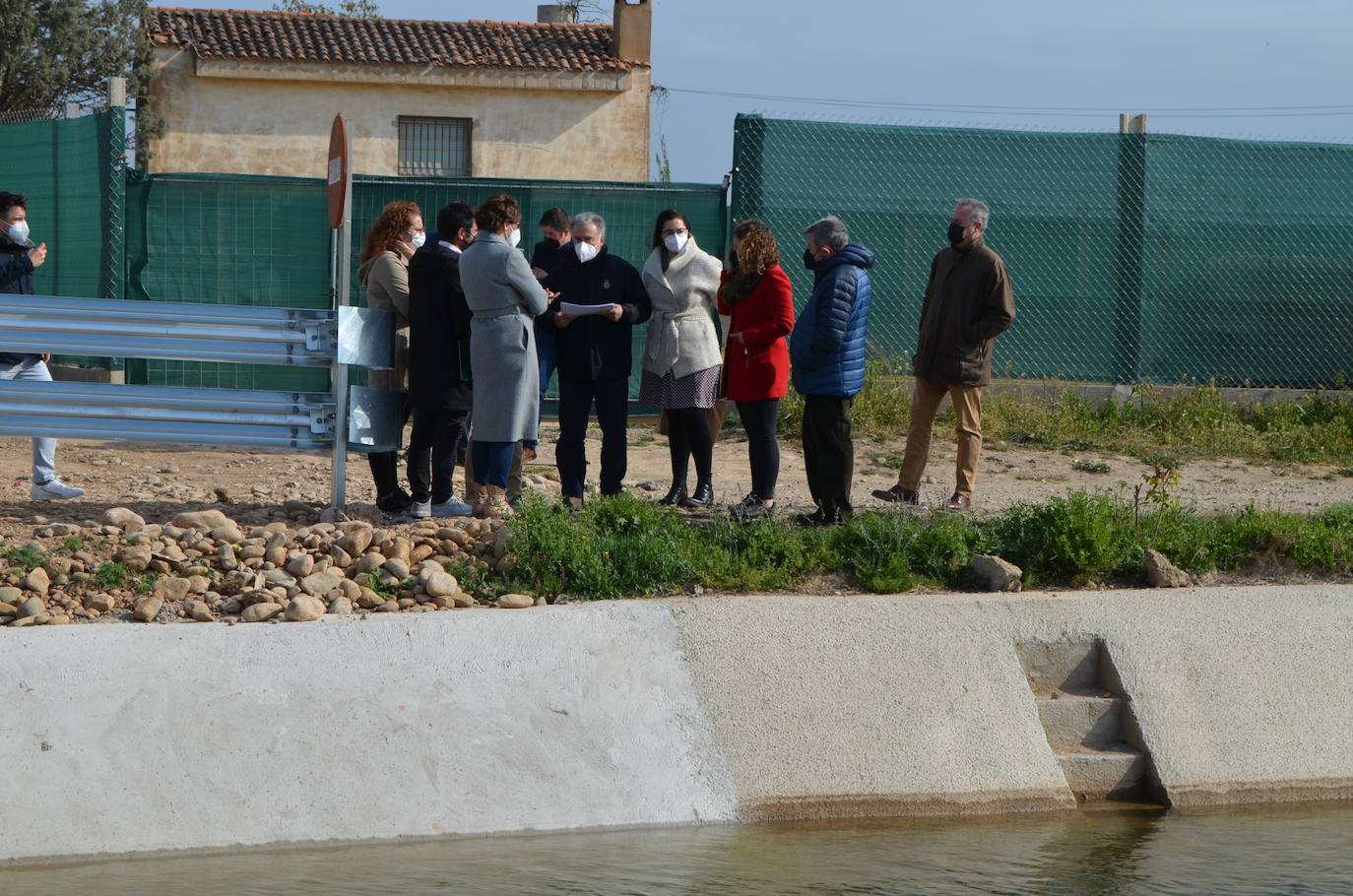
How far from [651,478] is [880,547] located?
9.22 ft

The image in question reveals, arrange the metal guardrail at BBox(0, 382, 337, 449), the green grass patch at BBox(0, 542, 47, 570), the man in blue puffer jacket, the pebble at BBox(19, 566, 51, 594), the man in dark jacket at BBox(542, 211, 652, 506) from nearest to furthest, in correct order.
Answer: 1. the pebble at BBox(19, 566, 51, 594)
2. the green grass patch at BBox(0, 542, 47, 570)
3. the metal guardrail at BBox(0, 382, 337, 449)
4. the man in blue puffer jacket
5. the man in dark jacket at BBox(542, 211, 652, 506)

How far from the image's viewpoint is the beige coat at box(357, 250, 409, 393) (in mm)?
7258

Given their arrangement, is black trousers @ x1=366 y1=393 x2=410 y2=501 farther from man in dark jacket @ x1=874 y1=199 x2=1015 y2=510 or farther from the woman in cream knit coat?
man in dark jacket @ x1=874 y1=199 x2=1015 y2=510

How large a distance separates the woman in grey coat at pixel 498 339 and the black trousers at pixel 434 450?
0.17 meters

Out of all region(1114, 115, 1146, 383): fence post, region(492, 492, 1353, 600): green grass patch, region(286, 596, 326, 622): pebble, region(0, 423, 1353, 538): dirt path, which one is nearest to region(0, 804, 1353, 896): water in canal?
region(286, 596, 326, 622): pebble

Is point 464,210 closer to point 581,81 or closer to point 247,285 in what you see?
point 247,285

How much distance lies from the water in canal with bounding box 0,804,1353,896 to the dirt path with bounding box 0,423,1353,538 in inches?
117

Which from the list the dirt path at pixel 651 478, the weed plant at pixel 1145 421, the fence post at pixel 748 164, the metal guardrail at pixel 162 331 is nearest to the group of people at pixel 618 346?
→ the metal guardrail at pixel 162 331

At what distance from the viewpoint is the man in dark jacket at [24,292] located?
24.6 ft

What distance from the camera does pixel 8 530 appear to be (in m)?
6.57

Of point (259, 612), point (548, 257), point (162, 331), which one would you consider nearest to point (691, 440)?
point (548, 257)

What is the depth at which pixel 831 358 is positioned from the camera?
7.22 metres

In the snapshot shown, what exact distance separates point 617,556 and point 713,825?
163 centimetres

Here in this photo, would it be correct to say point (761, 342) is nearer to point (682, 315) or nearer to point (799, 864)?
point (682, 315)
